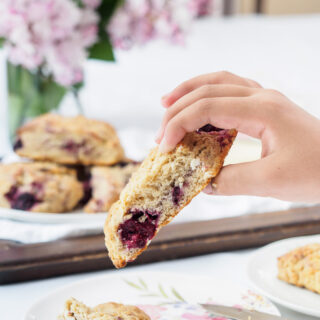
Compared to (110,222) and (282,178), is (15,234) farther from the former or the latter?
(282,178)

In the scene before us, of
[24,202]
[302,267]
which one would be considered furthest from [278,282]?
[24,202]

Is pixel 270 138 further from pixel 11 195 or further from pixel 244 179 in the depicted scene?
pixel 11 195

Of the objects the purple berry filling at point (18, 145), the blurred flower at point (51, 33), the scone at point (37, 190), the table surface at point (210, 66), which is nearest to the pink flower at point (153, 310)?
the scone at point (37, 190)

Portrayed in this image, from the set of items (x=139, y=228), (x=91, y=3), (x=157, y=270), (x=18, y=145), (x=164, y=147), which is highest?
(x=91, y=3)

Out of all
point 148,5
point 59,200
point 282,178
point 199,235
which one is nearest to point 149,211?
point 282,178

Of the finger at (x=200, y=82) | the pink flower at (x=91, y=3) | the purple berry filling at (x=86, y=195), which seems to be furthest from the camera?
the pink flower at (x=91, y=3)

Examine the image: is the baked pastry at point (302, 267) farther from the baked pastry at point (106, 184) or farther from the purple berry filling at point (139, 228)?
the baked pastry at point (106, 184)
